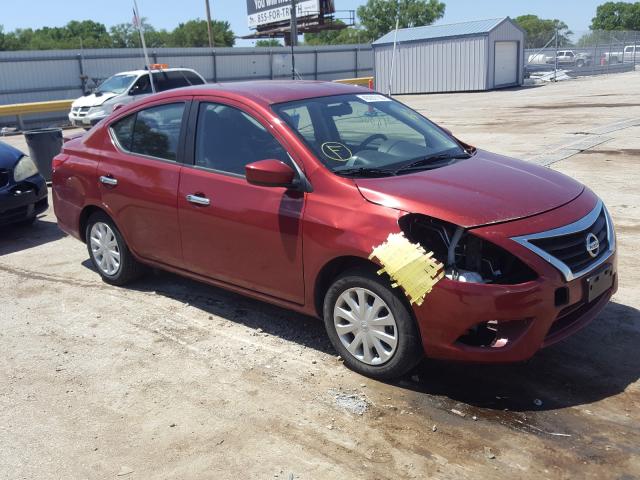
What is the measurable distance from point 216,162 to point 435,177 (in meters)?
1.57

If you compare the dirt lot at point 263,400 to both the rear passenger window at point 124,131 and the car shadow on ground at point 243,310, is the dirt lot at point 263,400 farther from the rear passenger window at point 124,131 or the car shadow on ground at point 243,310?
the rear passenger window at point 124,131

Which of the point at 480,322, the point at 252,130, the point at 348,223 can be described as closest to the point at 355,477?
the point at 480,322

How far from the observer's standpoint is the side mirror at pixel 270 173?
13.2ft

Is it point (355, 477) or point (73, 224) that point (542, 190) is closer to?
point (355, 477)

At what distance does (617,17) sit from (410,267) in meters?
116

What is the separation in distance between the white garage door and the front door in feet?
99.4

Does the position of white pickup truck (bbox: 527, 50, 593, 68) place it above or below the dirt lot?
below

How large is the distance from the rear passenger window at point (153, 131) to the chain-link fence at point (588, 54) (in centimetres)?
3771

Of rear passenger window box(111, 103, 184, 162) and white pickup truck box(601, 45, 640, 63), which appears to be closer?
rear passenger window box(111, 103, 184, 162)

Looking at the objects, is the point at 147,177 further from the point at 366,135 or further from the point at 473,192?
the point at 473,192

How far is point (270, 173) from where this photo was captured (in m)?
4.02

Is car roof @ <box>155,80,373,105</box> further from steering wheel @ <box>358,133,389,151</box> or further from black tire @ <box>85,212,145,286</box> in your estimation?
black tire @ <box>85,212,145,286</box>

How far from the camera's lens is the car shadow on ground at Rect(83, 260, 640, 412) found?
147 inches

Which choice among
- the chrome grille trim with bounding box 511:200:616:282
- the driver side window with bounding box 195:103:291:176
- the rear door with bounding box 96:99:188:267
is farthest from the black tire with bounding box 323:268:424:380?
the rear door with bounding box 96:99:188:267
